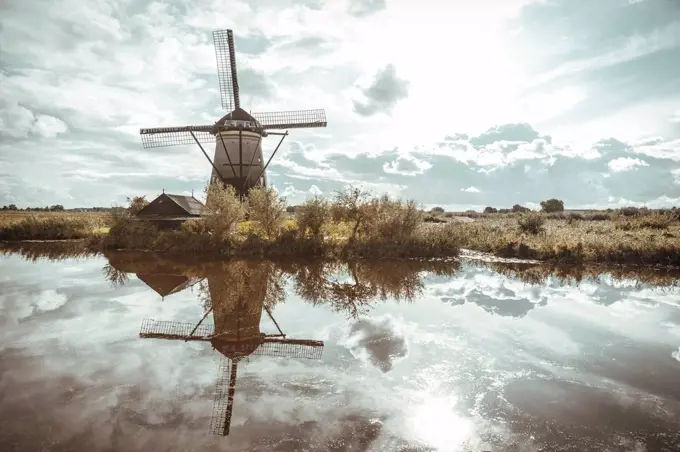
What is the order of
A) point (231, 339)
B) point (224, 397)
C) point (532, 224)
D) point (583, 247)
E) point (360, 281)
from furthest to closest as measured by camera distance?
point (532, 224)
point (583, 247)
point (360, 281)
point (231, 339)
point (224, 397)

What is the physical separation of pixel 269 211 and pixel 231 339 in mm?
16582

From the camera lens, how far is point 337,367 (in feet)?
26.8

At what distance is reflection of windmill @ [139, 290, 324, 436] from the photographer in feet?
25.2

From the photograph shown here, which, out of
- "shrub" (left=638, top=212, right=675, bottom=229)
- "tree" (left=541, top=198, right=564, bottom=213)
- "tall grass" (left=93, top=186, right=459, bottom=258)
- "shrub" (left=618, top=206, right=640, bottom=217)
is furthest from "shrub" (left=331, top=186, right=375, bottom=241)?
"tree" (left=541, top=198, right=564, bottom=213)

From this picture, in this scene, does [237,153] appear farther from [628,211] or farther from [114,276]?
[628,211]

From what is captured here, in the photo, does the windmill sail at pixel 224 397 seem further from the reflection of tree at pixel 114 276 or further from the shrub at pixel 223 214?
the shrub at pixel 223 214

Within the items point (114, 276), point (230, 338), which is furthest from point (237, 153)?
point (230, 338)

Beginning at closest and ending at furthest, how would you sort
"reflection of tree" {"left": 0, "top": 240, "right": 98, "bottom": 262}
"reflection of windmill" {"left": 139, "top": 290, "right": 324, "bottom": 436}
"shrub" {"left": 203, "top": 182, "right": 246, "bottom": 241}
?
"reflection of windmill" {"left": 139, "top": 290, "right": 324, "bottom": 436} < "reflection of tree" {"left": 0, "top": 240, "right": 98, "bottom": 262} < "shrub" {"left": 203, "top": 182, "right": 246, "bottom": 241}

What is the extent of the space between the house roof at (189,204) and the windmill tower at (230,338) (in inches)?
778

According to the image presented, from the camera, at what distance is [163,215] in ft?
100

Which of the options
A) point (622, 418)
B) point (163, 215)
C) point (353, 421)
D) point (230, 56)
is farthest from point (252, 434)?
point (230, 56)

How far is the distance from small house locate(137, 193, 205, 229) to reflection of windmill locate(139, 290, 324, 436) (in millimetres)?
19828

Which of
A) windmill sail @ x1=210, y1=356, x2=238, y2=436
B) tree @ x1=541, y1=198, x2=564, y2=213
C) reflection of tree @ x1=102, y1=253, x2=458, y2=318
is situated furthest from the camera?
tree @ x1=541, y1=198, x2=564, y2=213

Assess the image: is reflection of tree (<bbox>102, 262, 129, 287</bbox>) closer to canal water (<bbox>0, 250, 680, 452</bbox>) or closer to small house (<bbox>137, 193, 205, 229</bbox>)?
canal water (<bbox>0, 250, 680, 452</bbox>)
